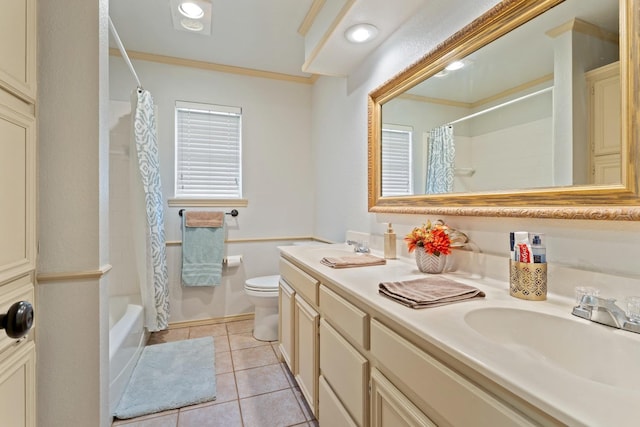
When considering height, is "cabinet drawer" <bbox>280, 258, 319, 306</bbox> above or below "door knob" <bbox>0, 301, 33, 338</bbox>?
below

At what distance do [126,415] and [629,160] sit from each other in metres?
2.36

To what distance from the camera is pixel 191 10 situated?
188 cm

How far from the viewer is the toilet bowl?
2.40m

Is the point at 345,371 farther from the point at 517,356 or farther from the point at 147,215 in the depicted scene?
the point at 147,215

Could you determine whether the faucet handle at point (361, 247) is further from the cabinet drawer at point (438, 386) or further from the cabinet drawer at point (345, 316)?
the cabinet drawer at point (438, 386)

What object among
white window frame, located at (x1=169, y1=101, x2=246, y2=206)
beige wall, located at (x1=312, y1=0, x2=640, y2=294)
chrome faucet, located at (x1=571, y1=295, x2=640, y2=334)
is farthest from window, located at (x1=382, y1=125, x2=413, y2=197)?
white window frame, located at (x1=169, y1=101, x2=246, y2=206)

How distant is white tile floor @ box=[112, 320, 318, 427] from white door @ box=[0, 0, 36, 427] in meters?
0.83

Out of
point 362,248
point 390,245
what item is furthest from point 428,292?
point 362,248

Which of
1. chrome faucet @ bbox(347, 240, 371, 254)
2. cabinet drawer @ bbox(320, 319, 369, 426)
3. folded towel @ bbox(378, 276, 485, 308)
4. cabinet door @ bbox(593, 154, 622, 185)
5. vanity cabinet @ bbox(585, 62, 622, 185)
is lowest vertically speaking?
cabinet drawer @ bbox(320, 319, 369, 426)

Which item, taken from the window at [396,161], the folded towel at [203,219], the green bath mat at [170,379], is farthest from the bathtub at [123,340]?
the window at [396,161]

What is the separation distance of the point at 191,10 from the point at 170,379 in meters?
2.37

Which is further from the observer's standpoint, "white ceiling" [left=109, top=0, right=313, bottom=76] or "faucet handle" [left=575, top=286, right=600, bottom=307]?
"white ceiling" [left=109, top=0, right=313, bottom=76]

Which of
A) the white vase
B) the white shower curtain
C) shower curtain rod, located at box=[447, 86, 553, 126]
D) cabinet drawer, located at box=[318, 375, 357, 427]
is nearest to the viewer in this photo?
shower curtain rod, located at box=[447, 86, 553, 126]

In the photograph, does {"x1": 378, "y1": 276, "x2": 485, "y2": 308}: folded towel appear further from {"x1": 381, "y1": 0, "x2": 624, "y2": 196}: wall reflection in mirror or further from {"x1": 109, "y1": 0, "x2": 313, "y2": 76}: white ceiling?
{"x1": 109, "y1": 0, "x2": 313, "y2": 76}: white ceiling
